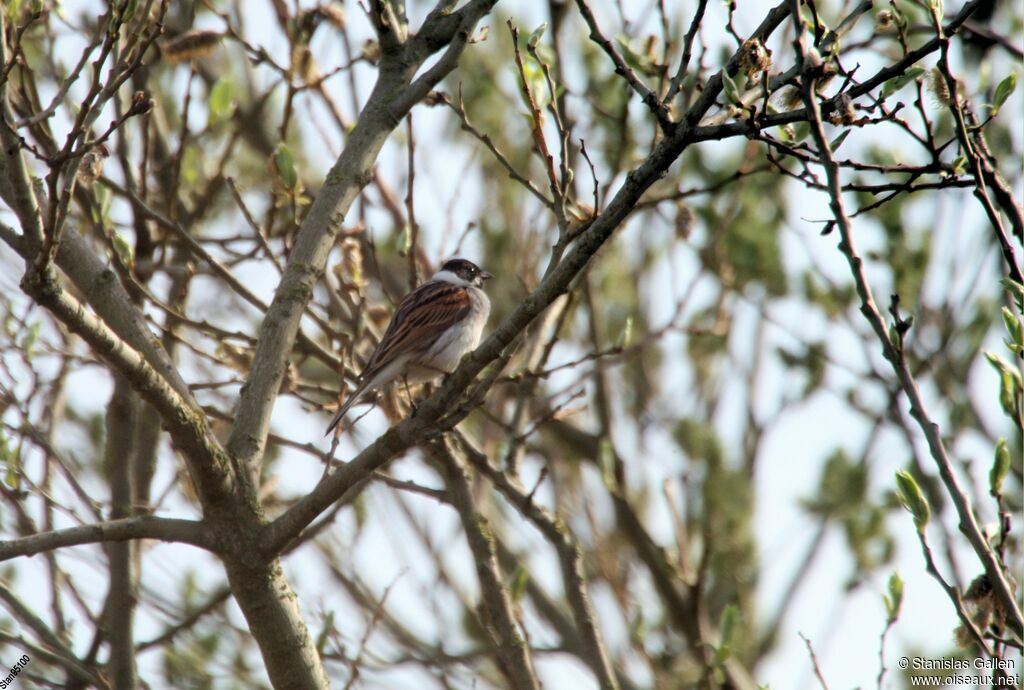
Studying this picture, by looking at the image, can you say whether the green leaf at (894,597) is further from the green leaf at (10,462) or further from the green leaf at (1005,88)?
the green leaf at (10,462)

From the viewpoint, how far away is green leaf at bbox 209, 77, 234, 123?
6301mm

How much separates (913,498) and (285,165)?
336 cm

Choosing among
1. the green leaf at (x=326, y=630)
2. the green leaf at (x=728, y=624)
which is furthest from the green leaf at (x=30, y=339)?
the green leaf at (x=728, y=624)

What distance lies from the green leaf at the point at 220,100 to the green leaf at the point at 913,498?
4.40 metres

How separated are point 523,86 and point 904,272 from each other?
162 inches

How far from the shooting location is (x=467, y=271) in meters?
7.81

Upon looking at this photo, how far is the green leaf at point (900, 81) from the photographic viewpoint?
146 inches

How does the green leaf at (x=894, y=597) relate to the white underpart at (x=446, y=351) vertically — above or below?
below

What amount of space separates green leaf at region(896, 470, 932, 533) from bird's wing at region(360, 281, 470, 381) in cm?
299

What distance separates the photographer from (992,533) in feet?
10.7

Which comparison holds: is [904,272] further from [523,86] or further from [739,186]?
[523,86]

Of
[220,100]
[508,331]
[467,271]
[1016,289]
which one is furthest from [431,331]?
[1016,289]

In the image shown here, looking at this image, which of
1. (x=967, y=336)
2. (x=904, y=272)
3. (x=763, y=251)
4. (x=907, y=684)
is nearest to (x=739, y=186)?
(x=763, y=251)

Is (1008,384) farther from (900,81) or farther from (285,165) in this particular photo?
(285,165)
